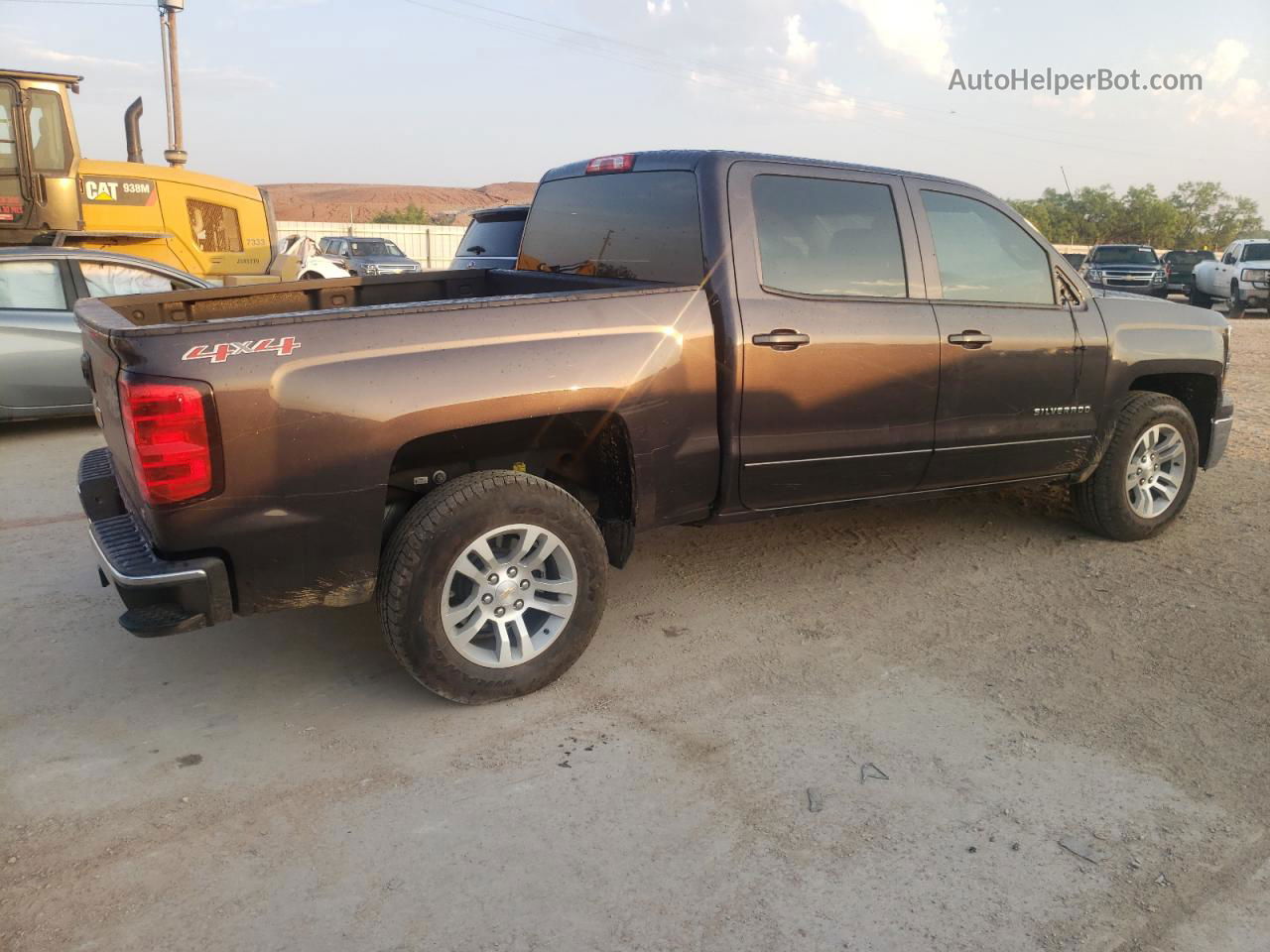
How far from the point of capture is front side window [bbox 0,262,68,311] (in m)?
7.75

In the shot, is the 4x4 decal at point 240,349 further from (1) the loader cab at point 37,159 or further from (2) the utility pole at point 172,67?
(2) the utility pole at point 172,67

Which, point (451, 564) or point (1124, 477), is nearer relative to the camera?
point (451, 564)

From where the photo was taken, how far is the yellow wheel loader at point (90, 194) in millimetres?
10477

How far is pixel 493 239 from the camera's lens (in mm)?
9703

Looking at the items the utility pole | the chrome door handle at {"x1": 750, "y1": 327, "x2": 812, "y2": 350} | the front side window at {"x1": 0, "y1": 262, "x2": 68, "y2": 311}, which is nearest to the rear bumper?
the chrome door handle at {"x1": 750, "y1": 327, "x2": 812, "y2": 350}

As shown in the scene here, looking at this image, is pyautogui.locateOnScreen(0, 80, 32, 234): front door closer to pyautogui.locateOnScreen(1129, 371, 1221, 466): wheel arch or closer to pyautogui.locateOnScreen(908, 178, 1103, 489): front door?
pyautogui.locateOnScreen(908, 178, 1103, 489): front door

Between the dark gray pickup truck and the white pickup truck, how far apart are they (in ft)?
58.5

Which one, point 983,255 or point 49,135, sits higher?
point 49,135

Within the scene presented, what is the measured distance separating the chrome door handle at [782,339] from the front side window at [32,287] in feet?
21.2

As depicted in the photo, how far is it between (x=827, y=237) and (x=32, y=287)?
6.69 metres

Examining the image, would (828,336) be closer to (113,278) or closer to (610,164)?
(610,164)

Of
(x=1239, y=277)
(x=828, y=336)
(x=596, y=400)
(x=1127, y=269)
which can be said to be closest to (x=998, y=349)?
(x=828, y=336)

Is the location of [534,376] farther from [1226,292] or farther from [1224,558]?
[1226,292]

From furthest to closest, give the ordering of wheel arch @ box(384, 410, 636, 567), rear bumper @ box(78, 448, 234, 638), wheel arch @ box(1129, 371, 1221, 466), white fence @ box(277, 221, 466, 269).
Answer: white fence @ box(277, 221, 466, 269), wheel arch @ box(1129, 371, 1221, 466), wheel arch @ box(384, 410, 636, 567), rear bumper @ box(78, 448, 234, 638)
